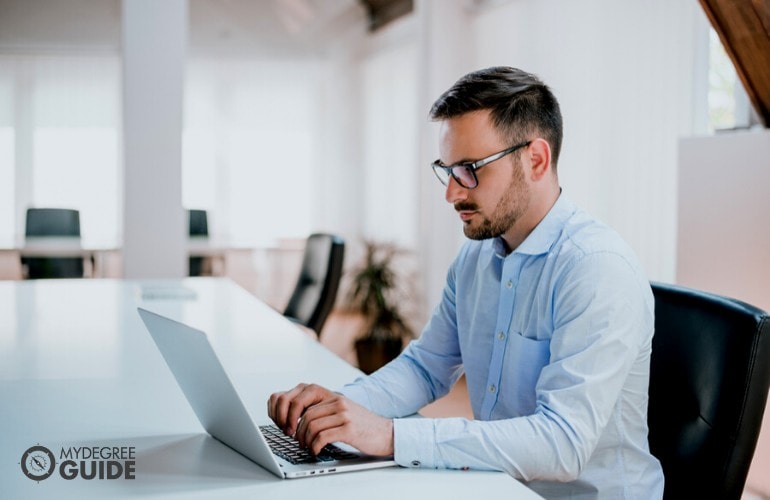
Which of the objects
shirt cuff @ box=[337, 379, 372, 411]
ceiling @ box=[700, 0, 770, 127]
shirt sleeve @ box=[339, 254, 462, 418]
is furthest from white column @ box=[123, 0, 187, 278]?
shirt cuff @ box=[337, 379, 372, 411]

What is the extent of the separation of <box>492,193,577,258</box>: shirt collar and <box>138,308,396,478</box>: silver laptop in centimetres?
Answer: 49

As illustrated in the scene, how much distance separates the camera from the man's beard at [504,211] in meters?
1.49

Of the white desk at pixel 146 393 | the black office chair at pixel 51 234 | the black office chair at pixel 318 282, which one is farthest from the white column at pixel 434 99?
the white desk at pixel 146 393

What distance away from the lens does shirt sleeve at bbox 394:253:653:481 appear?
119cm

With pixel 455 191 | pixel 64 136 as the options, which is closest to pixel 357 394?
pixel 455 191

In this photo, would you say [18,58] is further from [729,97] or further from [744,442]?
[744,442]

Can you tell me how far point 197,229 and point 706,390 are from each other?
696cm

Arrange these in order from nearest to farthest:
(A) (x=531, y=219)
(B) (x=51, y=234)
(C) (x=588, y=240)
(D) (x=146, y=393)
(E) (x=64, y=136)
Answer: (C) (x=588, y=240) → (A) (x=531, y=219) → (D) (x=146, y=393) → (B) (x=51, y=234) → (E) (x=64, y=136)

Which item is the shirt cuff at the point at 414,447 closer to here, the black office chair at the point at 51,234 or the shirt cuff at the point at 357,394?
the shirt cuff at the point at 357,394

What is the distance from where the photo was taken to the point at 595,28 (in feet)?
13.9

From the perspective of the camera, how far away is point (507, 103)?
4.84 ft

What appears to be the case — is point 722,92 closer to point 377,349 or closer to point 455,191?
point 455,191

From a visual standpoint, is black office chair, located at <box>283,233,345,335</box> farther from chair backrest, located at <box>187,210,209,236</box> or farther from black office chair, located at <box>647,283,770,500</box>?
chair backrest, located at <box>187,210,209,236</box>

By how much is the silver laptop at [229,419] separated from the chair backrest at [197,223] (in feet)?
21.8
